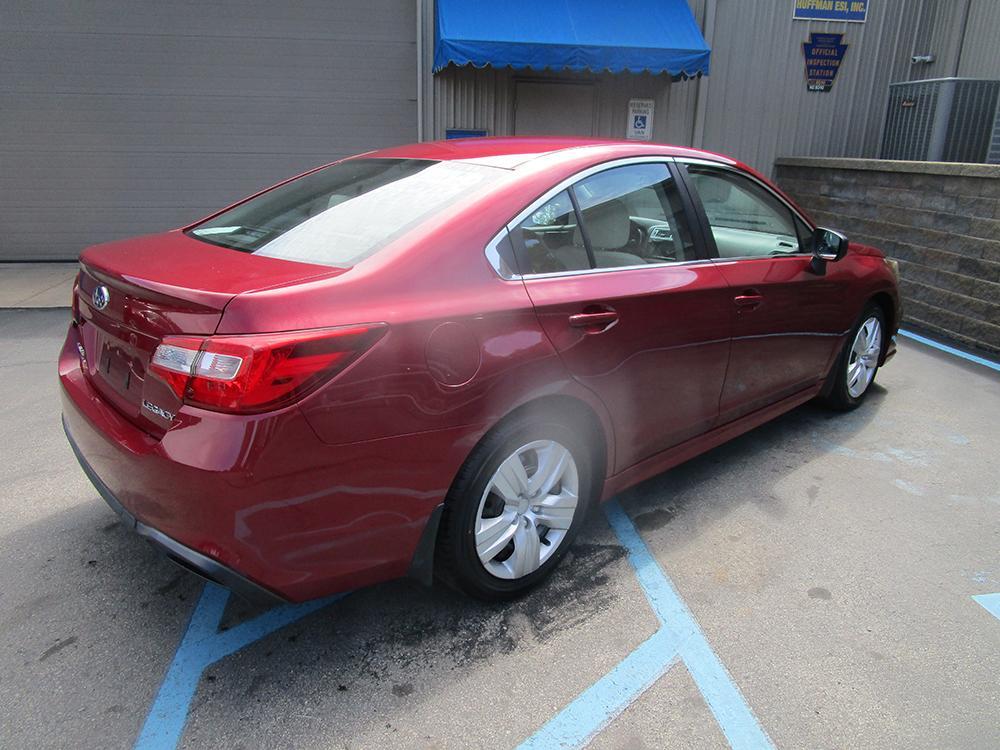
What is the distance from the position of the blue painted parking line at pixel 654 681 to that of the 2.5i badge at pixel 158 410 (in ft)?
4.53

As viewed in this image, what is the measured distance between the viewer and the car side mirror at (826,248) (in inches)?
152

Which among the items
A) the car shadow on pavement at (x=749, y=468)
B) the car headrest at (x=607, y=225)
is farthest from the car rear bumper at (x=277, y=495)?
the car shadow on pavement at (x=749, y=468)

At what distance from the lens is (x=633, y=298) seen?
2844mm

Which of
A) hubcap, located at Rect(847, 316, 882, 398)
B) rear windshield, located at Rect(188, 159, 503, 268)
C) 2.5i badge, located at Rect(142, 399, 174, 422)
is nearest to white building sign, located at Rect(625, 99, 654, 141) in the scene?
hubcap, located at Rect(847, 316, 882, 398)

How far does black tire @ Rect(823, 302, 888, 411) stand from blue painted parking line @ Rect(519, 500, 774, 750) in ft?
7.26

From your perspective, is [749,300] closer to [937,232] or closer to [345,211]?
[345,211]

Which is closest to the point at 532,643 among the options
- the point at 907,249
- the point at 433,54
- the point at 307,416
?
the point at 307,416

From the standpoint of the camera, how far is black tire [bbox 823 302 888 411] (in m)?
4.40

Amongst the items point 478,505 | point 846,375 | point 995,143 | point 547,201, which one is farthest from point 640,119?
point 478,505

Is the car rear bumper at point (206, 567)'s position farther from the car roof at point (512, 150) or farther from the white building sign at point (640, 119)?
the white building sign at point (640, 119)

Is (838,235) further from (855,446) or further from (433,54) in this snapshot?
(433,54)

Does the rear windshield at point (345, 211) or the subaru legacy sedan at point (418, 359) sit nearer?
the subaru legacy sedan at point (418, 359)

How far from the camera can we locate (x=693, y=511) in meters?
3.46

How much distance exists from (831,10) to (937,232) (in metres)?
4.94
